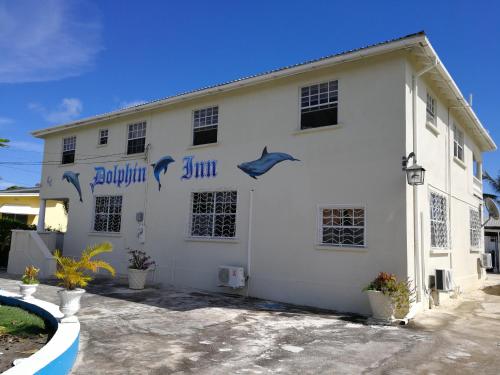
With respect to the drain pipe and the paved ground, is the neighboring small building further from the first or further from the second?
the drain pipe

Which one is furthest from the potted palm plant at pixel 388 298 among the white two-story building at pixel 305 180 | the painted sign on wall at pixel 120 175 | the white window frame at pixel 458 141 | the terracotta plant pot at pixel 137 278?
the painted sign on wall at pixel 120 175

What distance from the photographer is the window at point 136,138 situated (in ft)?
49.0

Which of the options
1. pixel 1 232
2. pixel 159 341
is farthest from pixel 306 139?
pixel 1 232

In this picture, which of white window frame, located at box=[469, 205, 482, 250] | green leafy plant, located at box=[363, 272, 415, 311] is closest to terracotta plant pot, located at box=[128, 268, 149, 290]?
green leafy plant, located at box=[363, 272, 415, 311]

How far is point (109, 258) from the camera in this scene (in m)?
14.9

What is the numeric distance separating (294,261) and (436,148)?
4.96m

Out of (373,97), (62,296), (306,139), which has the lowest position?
(62,296)

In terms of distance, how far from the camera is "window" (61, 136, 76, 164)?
57.1ft

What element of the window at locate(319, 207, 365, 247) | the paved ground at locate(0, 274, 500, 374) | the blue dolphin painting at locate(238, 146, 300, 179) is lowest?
the paved ground at locate(0, 274, 500, 374)

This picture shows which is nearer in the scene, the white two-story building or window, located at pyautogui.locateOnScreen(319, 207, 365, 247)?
the white two-story building

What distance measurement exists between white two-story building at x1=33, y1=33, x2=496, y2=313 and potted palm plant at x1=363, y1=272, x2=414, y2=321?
1.98ft

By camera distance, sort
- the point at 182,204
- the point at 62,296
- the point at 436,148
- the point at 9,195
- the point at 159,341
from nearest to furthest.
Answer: the point at 62,296 → the point at 159,341 → the point at 436,148 → the point at 182,204 → the point at 9,195

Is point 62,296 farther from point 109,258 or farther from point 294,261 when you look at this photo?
point 109,258

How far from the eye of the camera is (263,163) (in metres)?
11.5
